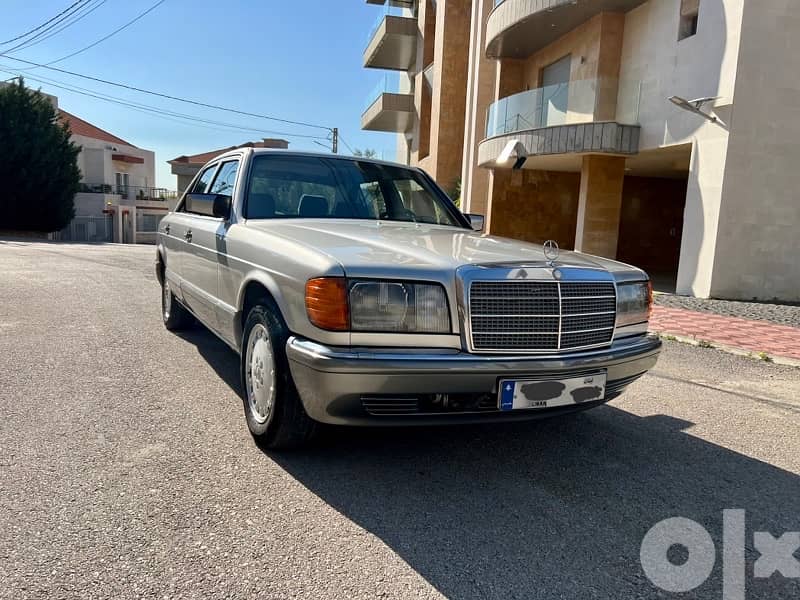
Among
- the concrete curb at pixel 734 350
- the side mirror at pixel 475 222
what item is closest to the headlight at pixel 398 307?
the side mirror at pixel 475 222

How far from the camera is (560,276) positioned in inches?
115

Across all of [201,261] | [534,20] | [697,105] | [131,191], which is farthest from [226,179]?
[131,191]

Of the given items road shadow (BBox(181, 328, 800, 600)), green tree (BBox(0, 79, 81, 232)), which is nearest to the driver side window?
road shadow (BBox(181, 328, 800, 600))

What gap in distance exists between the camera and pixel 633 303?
11.0ft

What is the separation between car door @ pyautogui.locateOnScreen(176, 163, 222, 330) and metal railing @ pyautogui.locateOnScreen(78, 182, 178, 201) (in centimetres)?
3876

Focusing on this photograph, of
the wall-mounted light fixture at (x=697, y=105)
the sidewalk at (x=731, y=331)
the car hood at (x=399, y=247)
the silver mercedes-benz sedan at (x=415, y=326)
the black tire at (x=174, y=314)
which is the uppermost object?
the wall-mounted light fixture at (x=697, y=105)

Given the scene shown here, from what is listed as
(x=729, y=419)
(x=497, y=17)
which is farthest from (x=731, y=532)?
(x=497, y=17)

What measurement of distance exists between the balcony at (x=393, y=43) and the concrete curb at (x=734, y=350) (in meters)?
22.9

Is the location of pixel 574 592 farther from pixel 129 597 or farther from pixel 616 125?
pixel 616 125

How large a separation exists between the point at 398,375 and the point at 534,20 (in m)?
14.5

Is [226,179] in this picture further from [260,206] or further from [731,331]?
[731,331]

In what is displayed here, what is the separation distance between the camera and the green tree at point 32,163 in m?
30.1

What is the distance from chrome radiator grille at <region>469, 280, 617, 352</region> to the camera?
8.94ft

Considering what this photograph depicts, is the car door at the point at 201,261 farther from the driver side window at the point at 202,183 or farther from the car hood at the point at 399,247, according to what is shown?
the car hood at the point at 399,247
